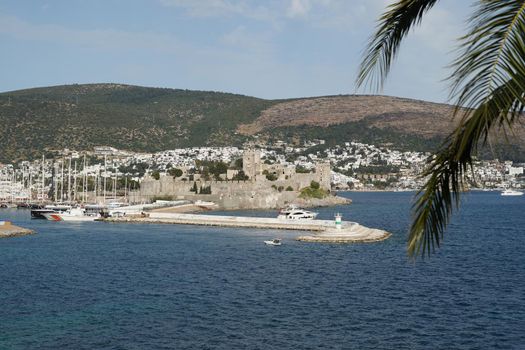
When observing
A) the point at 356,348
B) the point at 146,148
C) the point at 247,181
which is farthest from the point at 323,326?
the point at 146,148

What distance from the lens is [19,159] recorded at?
5059 inches

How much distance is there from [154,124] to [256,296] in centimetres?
14886

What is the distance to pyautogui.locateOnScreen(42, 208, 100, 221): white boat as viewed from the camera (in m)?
63.9

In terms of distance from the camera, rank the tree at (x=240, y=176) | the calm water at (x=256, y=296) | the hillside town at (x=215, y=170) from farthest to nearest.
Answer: the tree at (x=240, y=176) → the hillside town at (x=215, y=170) → the calm water at (x=256, y=296)

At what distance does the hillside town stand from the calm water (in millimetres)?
5430

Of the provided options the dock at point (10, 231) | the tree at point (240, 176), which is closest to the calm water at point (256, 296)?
the dock at point (10, 231)

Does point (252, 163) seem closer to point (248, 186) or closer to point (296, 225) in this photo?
point (248, 186)

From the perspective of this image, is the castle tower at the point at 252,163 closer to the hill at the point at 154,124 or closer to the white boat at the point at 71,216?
the white boat at the point at 71,216

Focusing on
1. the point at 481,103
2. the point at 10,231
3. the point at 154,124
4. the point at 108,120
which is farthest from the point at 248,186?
the point at 154,124

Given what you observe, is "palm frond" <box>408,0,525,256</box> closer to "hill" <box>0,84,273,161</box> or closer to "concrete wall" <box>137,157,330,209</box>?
"concrete wall" <box>137,157,330,209</box>

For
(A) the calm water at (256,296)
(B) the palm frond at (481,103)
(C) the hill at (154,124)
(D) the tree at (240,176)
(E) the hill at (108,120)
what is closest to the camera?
(B) the palm frond at (481,103)

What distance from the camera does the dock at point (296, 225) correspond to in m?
42.0

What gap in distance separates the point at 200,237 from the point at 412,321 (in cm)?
2684

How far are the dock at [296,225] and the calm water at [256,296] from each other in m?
2.21
